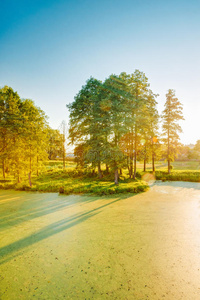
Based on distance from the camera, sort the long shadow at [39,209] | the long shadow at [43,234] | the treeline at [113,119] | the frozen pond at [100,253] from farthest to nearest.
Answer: the treeline at [113,119]
the long shadow at [39,209]
the long shadow at [43,234]
the frozen pond at [100,253]

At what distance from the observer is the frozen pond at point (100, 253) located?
347cm

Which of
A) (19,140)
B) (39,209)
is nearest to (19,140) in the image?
(19,140)

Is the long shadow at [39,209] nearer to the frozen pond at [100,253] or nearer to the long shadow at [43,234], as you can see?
the frozen pond at [100,253]

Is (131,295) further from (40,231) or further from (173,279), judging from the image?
(40,231)

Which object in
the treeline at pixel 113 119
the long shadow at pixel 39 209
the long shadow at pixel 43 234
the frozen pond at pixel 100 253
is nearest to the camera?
the frozen pond at pixel 100 253

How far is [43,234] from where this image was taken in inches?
237

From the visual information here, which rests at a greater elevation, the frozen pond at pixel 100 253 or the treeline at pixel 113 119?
the treeline at pixel 113 119

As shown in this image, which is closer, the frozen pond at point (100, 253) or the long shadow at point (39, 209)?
the frozen pond at point (100, 253)

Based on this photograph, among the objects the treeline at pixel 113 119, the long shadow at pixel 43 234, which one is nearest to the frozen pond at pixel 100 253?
the long shadow at pixel 43 234

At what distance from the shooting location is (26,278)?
3854mm

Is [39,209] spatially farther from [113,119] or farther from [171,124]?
[171,124]

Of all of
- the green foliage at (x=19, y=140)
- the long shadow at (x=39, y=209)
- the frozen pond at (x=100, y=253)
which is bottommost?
the long shadow at (x=39, y=209)

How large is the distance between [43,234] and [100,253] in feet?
8.90

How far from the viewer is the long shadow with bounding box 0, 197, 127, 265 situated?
4.92 metres
